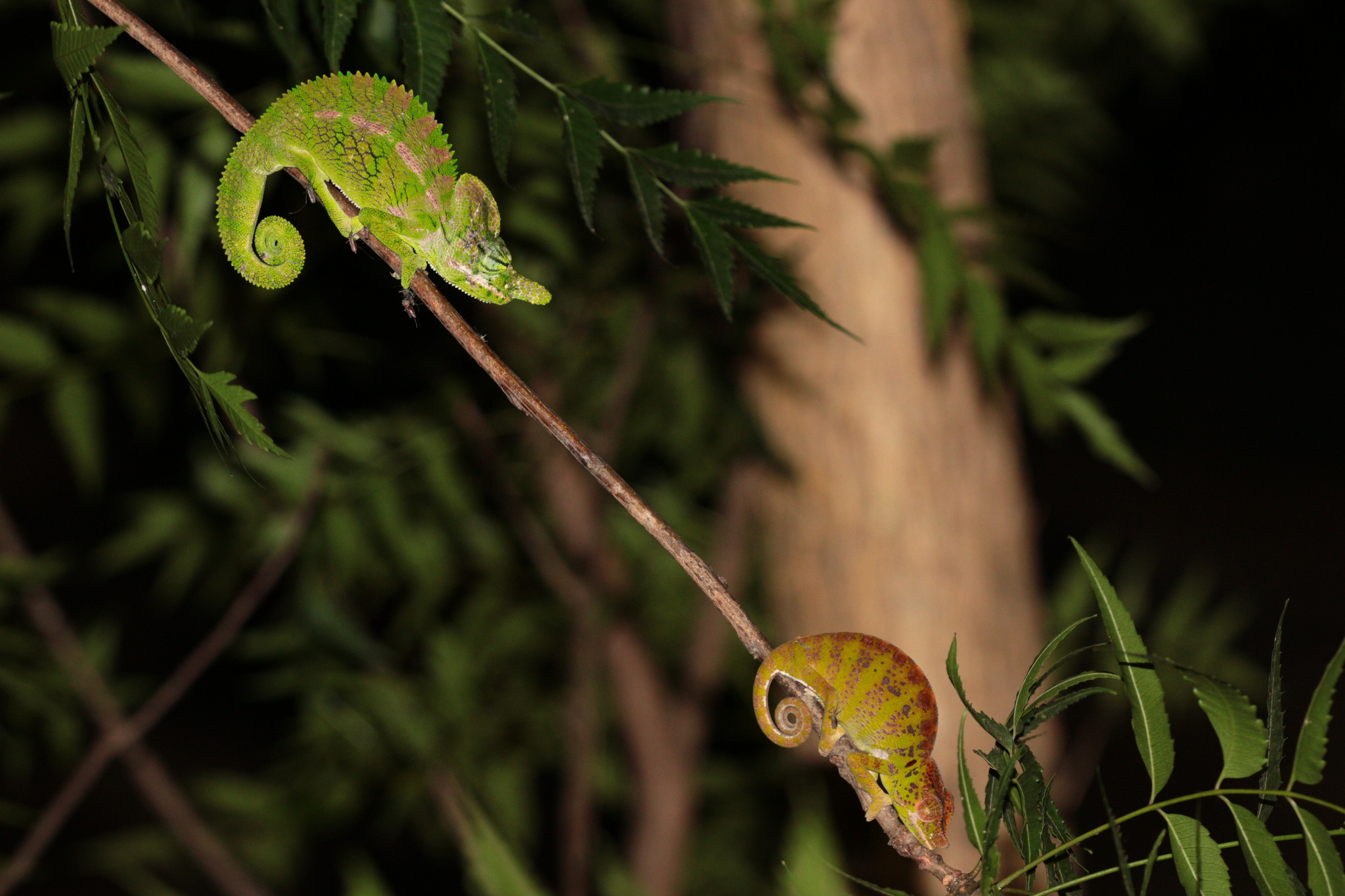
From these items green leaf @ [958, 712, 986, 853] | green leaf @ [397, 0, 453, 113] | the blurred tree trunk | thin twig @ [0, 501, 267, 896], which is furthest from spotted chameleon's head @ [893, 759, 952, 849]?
thin twig @ [0, 501, 267, 896]

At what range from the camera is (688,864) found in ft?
7.39

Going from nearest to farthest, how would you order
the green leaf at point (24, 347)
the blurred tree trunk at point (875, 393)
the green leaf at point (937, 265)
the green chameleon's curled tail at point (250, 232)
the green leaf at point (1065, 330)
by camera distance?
1. the green chameleon's curled tail at point (250, 232)
2. the green leaf at point (937, 265)
3. the green leaf at point (1065, 330)
4. the green leaf at point (24, 347)
5. the blurred tree trunk at point (875, 393)

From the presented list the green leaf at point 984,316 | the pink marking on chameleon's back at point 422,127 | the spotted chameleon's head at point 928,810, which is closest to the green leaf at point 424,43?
the pink marking on chameleon's back at point 422,127

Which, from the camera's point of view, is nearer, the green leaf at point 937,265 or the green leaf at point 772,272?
the green leaf at point 772,272

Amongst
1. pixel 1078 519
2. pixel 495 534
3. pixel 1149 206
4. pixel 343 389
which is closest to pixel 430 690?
pixel 495 534

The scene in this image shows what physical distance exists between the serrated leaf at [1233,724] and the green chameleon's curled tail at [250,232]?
475mm

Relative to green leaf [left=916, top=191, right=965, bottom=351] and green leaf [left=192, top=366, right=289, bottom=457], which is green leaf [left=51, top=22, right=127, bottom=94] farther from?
green leaf [left=916, top=191, right=965, bottom=351]

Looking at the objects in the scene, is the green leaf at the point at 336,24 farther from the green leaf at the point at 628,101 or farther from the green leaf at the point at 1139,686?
the green leaf at the point at 1139,686

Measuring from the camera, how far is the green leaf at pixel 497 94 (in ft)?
1.82

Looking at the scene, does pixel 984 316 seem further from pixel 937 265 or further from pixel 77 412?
pixel 77 412

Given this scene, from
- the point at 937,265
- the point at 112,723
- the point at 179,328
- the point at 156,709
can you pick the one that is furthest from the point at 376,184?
the point at 112,723

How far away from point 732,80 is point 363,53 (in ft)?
2.91

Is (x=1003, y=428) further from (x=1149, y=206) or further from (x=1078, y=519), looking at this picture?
(x=1149, y=206)

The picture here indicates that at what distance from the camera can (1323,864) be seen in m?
0.42
